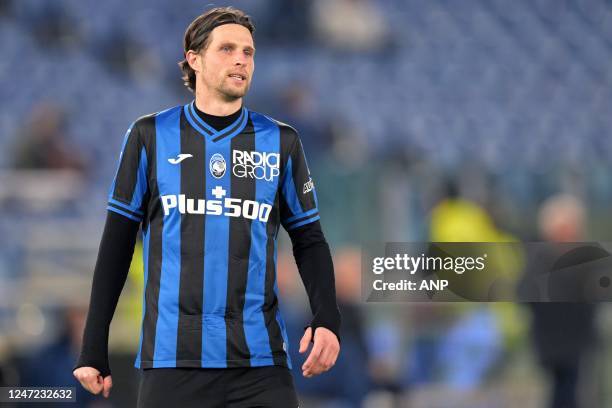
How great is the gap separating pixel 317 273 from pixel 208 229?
0.94 ft

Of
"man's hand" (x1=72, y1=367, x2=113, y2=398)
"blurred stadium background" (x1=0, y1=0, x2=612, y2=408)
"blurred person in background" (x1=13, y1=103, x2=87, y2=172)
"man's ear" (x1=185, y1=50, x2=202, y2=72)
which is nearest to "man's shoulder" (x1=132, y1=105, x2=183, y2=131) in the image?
"man's ear" (x1=185, y1=50, x2=202, y2=72)

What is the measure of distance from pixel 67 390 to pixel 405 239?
2.83 metres

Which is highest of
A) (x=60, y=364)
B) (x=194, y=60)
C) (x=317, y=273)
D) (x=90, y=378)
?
(x=194, y=60)

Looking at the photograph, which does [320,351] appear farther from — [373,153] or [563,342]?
[373,153]

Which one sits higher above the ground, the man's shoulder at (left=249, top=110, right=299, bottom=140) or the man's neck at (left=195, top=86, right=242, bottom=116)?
the man's neck at (left=195, top=86, right=242, bottom=116)

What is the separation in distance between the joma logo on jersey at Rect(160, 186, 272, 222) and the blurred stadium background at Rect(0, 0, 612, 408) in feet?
9.01

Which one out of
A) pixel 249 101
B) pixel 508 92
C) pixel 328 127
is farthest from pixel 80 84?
pixel 508 92

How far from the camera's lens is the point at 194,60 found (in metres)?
2.42

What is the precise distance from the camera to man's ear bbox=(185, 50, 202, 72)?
240cm

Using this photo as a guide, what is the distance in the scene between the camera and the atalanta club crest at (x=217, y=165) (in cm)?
233

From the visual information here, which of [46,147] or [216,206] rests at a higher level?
[46,147]

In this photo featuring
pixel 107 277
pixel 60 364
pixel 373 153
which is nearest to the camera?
pixel 107 277

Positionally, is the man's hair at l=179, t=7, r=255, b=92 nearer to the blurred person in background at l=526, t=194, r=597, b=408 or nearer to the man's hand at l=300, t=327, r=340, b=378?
the man's hand at l=300, t=327, r=340, b=378

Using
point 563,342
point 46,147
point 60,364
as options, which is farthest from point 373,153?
point 60,364
